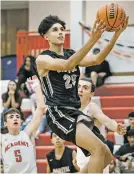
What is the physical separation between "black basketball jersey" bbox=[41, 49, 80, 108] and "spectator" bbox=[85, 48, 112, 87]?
6.48 m

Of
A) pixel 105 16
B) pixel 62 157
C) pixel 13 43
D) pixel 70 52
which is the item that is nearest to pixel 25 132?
pixel 62 157

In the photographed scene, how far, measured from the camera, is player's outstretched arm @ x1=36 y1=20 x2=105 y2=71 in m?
5.22

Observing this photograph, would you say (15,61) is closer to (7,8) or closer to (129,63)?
(7,8)

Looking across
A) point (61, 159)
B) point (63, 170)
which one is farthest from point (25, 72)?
point (63, 170)

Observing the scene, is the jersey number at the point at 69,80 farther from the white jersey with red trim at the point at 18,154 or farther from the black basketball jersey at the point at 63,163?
the black basketball jersey at the point at 63,163

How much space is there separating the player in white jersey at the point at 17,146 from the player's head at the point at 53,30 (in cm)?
198

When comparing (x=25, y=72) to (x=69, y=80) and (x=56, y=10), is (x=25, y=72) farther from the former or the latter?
(x=69, y=80)

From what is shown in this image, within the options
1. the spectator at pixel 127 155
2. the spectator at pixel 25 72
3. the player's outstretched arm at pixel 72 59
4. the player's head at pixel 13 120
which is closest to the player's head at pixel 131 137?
the spectator at pixel 127 155

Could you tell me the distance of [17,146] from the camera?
26.0 ft

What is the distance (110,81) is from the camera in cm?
1309

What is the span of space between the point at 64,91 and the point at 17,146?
2471 millimetres

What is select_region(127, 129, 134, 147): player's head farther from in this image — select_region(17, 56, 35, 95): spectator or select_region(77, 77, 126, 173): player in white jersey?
select_region(17, 56, 35, 95): spectator

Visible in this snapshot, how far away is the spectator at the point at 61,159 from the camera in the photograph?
8.83 meters

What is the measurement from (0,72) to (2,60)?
631 mm
